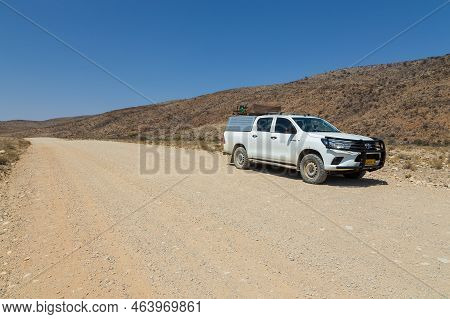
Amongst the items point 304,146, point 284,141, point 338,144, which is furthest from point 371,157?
point 284,141

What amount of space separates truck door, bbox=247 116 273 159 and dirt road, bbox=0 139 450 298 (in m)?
2.67

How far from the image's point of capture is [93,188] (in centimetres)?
905

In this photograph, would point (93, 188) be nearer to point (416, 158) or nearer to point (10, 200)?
point (10, 200)

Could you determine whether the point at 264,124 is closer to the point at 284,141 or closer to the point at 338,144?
the point at 284,141

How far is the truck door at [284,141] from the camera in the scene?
1076 cm

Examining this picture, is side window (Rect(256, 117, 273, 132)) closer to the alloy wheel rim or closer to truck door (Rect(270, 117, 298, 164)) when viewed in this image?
truck door (Rect(270, 117, 298, 164))

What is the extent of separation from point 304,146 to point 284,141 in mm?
880

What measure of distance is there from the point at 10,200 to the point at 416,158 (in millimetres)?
15742

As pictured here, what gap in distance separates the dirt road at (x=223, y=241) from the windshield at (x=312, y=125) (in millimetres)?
2234

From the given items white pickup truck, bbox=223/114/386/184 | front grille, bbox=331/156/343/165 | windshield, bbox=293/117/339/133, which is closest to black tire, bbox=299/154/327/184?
white pickup truck, bbox=223/114/386/184

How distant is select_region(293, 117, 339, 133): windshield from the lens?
10.8m

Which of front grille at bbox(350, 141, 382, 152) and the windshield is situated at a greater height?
the windshield

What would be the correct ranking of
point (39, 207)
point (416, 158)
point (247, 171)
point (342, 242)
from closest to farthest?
point (342, 242) < point (39, 207) < point (247, 171) < point (416, 158)
